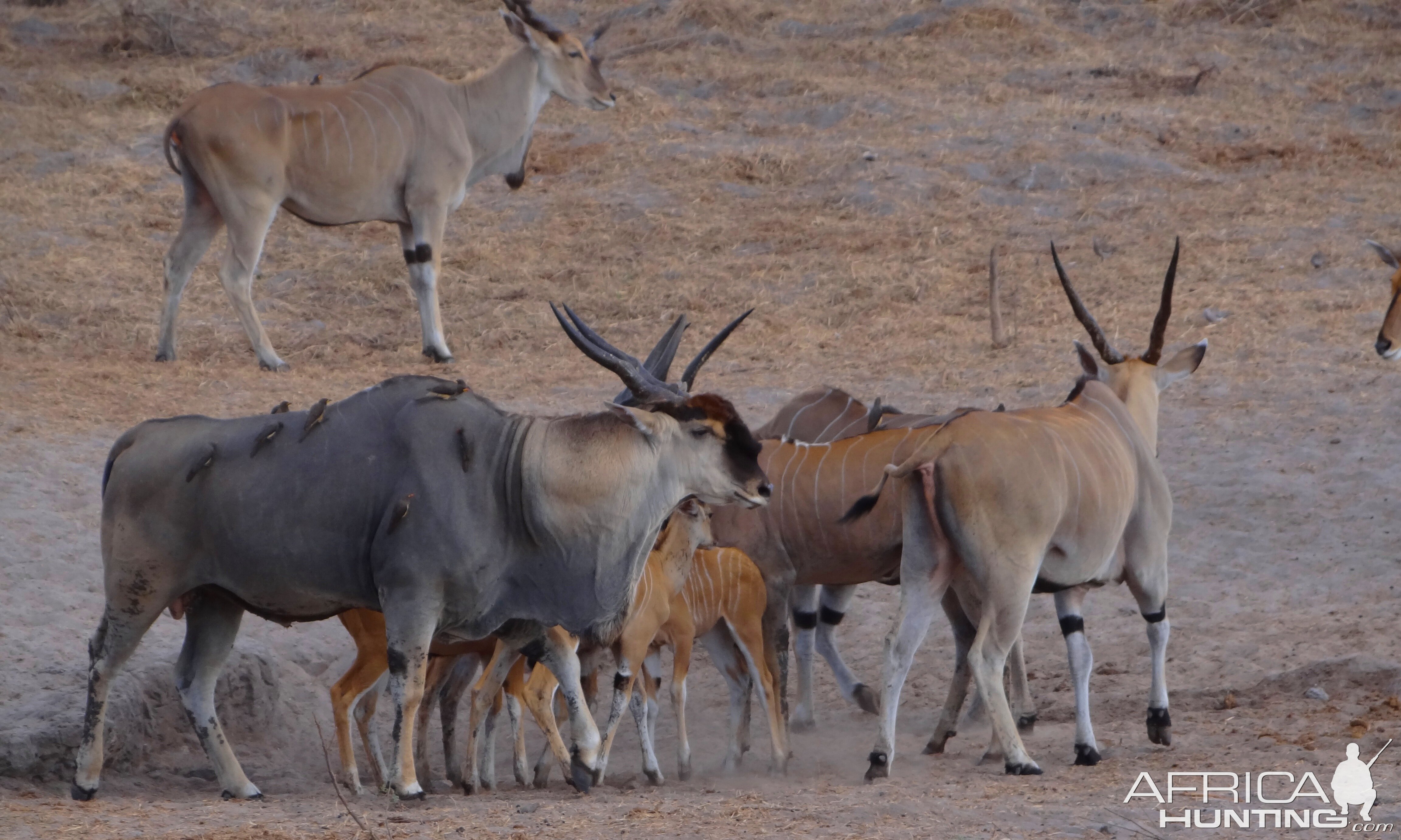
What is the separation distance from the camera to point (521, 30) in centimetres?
990

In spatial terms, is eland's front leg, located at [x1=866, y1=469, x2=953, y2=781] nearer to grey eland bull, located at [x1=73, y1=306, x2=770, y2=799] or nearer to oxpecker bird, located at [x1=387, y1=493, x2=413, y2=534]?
grey eland bull, located at [x1=73, y1=306, x2=770, y2=799]

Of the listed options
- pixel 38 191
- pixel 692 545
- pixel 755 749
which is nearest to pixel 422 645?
pixel 692 545

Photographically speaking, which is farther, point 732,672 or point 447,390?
point 732,672

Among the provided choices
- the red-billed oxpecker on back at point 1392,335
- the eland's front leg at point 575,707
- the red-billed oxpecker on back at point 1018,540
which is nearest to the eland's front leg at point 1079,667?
the red-billed oxpecker on back at point 1018,540

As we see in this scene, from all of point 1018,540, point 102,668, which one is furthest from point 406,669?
point 1018,540

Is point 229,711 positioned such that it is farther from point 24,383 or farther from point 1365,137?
point 1365,137

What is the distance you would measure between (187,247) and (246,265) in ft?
1.45

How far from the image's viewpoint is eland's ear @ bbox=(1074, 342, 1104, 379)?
5977 millimetres

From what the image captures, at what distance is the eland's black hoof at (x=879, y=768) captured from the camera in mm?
4730

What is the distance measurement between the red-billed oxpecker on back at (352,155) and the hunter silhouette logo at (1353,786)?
5846 mm

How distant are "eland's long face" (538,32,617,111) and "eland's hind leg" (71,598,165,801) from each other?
6.25 metres

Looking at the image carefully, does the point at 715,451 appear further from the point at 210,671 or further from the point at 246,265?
the point at 246,265

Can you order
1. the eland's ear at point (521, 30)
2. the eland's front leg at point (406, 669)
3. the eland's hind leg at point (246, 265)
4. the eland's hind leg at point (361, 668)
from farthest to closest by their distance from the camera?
the eland's ear at point (521, 30) → the eland's hind leg at point (246, 265) → the eland's hind leg at point (361, 668) → the eland's front leg at point (406, 669)

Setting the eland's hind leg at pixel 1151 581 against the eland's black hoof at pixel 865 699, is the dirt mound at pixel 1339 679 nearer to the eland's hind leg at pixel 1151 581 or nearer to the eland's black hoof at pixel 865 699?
the eland's hind leg at pixel 1151 581
